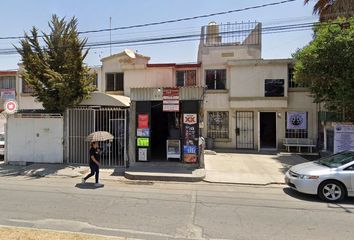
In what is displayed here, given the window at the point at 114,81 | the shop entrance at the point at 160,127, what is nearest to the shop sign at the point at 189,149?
the shop entrance at the point at 160,127

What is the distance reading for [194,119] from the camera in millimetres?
14422

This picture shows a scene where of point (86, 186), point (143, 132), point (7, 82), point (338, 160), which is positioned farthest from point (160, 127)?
point (7, 82)

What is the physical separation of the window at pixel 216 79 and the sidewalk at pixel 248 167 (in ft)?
15.5

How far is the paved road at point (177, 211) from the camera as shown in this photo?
666 cm

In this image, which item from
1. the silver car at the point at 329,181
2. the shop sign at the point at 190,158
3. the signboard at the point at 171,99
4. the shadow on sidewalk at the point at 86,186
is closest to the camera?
the silver car at the point at 329,181

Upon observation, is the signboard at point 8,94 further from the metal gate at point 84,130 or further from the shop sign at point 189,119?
the shop sign at point 189,119

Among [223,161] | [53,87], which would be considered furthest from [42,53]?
[223,161]

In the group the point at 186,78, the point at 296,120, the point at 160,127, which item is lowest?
the point at 160,127

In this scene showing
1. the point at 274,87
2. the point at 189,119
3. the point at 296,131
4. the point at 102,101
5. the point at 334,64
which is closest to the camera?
the point at 189,119

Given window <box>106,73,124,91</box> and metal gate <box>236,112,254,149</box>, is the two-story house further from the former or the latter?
window <box>106,73,124,91</box>

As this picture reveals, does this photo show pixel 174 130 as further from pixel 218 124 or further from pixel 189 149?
pixel 218 124

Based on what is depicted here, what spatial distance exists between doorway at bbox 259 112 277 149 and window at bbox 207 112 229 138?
2.25 meters

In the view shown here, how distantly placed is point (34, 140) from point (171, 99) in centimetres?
690

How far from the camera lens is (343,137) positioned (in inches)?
618
